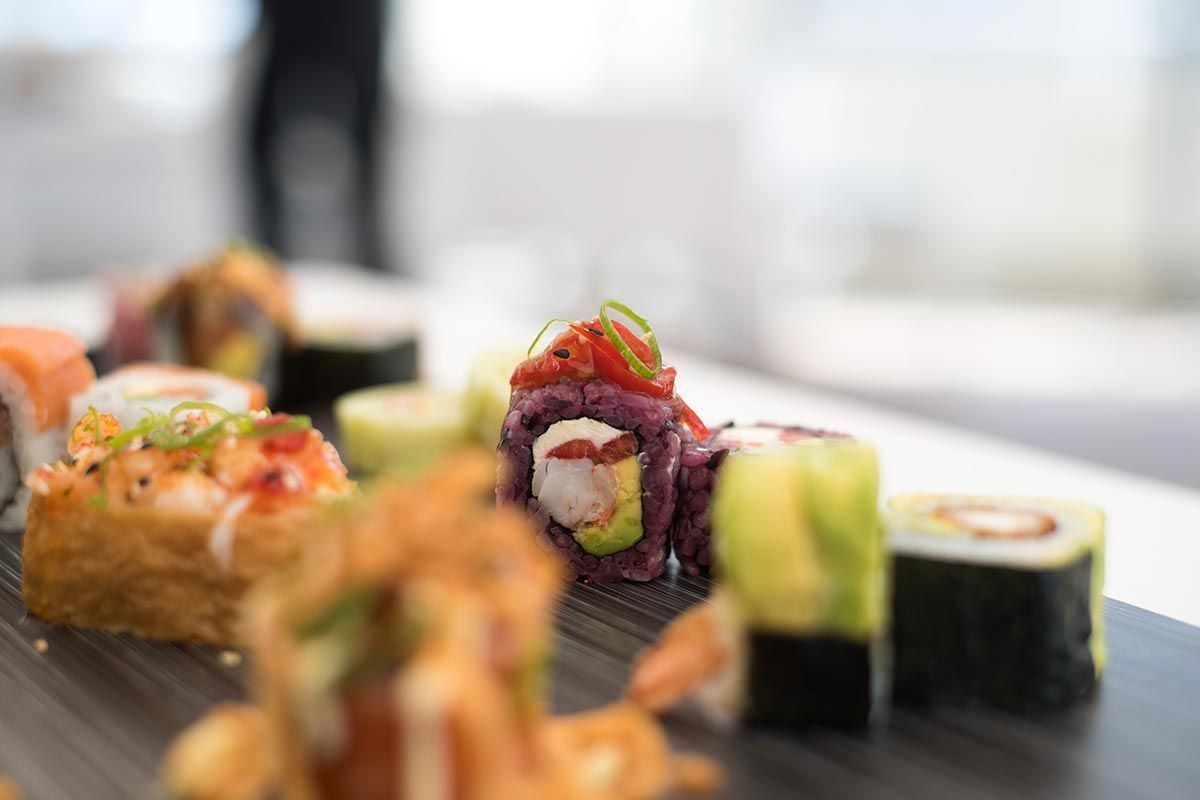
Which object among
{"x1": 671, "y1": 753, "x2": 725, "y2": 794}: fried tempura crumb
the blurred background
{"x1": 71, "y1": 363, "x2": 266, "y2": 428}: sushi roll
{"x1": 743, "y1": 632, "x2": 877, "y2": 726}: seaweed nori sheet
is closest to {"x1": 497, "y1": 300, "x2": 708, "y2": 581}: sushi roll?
{"x1": 743, "y1": 632, "x2": 877, "y2": 726}: seaweed nori sheet

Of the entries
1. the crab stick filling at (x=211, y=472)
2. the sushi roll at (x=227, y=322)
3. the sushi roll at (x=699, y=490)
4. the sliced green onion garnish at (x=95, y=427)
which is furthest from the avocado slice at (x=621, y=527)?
the sushi roll at (x=227, y=322)

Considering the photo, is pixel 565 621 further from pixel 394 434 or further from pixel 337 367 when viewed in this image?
pixel 337 367

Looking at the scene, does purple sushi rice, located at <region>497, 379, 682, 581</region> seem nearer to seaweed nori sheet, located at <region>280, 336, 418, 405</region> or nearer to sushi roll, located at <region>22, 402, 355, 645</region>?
sushi roll, located at <region>22, 402, 355, 645</region>

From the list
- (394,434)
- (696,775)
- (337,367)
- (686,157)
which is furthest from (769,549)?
(686,157)

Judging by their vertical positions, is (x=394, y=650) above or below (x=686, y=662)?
above

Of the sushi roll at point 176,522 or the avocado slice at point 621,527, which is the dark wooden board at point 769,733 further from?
the avocado slice at point 621,527

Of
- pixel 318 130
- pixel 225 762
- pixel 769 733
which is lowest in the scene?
pixel 769 733

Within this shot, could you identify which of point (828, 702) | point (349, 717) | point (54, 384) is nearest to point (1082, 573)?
point (828, 702)
